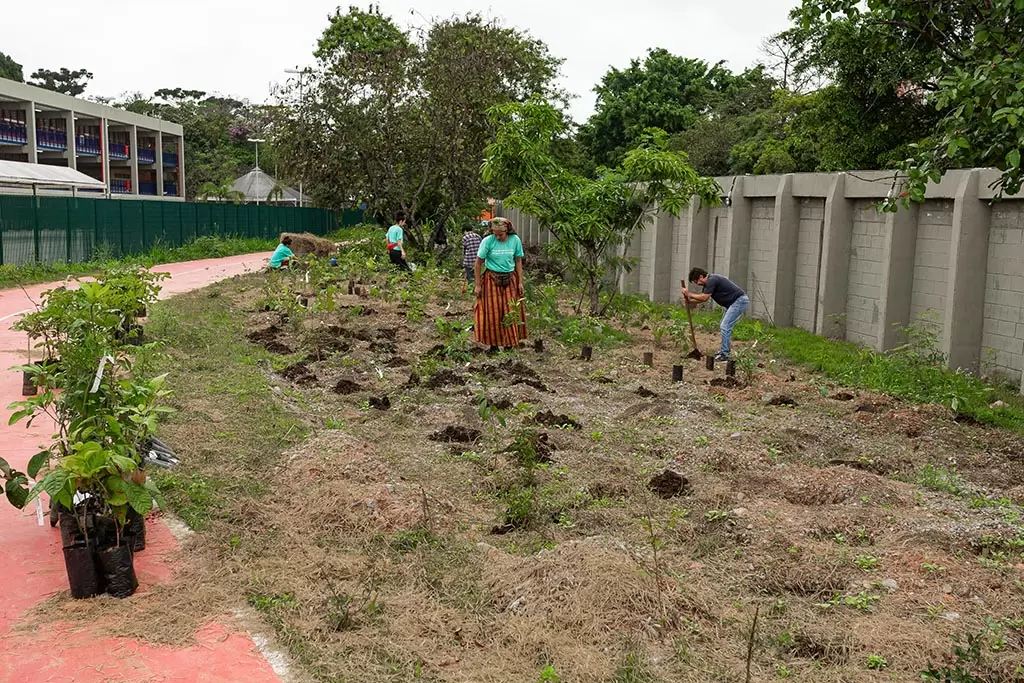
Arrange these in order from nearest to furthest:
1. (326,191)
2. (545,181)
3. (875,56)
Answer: (545,181) < (875,56) < (326,191)

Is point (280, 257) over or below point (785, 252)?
below

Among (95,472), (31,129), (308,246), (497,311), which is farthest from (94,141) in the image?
(95,472)

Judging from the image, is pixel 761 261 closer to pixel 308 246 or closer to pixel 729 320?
pixel 729 320

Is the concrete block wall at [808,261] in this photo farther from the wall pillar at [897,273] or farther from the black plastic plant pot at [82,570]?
the black plastic plant pot at [82,570]

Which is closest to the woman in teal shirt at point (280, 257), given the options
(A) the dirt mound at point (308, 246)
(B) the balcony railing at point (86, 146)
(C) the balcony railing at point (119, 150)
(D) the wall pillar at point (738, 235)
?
(A) the dirt mound at point (308, 246)

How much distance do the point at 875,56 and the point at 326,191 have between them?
53.2 feet

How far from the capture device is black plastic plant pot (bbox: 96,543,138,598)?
4723 mm

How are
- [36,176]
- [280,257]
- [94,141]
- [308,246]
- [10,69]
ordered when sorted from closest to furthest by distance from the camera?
[280,257], [308,246], [36,176], [94,141], [10,69]

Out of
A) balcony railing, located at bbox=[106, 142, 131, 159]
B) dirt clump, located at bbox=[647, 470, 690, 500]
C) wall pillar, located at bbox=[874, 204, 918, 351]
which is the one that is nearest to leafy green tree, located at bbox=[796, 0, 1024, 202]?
dirt clump, located at bbox=[647, 470, 690, 500]

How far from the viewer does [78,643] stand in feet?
14.0

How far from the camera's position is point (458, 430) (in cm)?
766

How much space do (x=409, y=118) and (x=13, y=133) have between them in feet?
78.3

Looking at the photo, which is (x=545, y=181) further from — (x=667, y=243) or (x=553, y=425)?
(x=553, y=425)

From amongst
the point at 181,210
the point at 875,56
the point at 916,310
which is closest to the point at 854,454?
the point at 916,310
